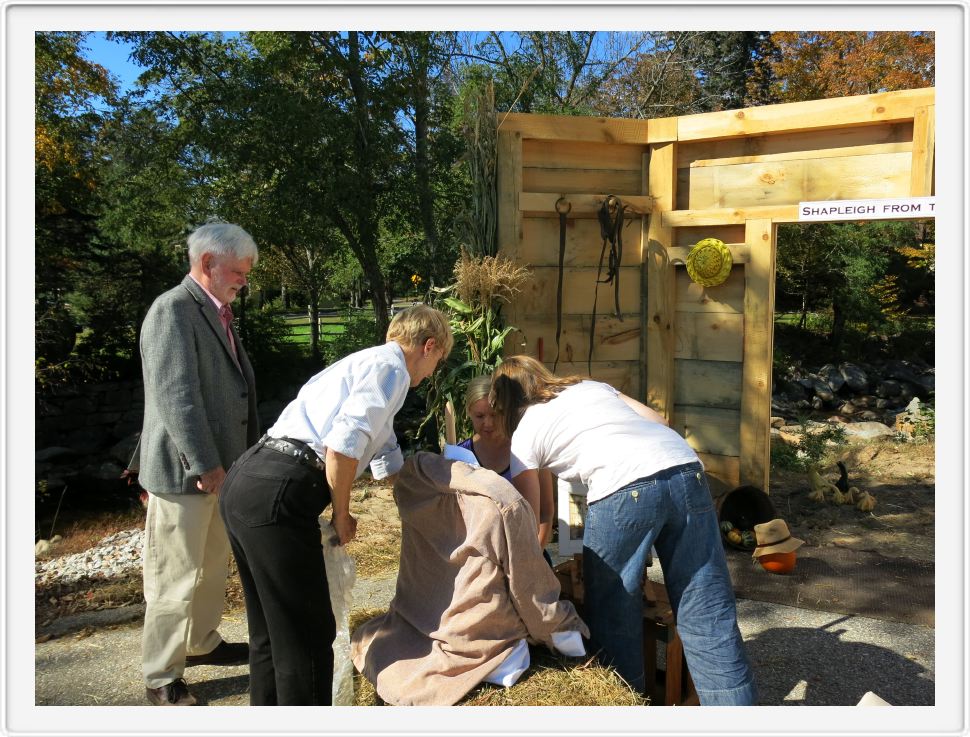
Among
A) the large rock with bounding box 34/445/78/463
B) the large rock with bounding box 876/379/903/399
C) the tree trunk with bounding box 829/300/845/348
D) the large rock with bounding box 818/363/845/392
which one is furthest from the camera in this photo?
the tree trunk with bounding box 829/300/845/348

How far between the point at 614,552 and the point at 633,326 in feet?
9.44

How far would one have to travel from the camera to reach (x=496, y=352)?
4.94m

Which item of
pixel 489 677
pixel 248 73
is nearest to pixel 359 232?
pixel 248 73

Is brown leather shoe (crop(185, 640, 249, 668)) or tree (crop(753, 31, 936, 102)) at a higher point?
tree (crop(753, 31, 936, 102))

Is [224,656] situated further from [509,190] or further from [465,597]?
[509,190]

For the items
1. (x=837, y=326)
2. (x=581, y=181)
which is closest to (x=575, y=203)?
(x=581, y=181)

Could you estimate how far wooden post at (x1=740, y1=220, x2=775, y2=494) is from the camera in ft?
16.1

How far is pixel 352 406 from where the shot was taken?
232 cm

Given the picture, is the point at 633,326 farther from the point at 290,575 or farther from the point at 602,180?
the point at 290,575

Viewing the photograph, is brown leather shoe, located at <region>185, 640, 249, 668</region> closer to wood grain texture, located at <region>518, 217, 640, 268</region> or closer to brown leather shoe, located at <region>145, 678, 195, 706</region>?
brown leather shoe, located at <region>145, 678, 195, 706</region>

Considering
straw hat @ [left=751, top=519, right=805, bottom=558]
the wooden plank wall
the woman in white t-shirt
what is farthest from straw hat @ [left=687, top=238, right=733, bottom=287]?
the woman in white t-shirt

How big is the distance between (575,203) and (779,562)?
2532 mm

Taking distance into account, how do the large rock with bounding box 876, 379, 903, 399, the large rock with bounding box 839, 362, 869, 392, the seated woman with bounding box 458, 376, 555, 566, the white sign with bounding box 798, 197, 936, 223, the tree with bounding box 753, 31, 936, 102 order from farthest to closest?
the large rock with bounding box 839, 362, 869, 392, the large rock with bounding box 876, 379, 903, 399, the tree with bounding box 753, 31, 936, 102, the white sign with bounding box 798, 197, 936, 223, the seated woman with bounding box 458, 376, 555, 566

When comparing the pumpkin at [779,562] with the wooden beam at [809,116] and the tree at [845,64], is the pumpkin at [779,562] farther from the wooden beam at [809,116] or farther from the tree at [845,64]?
the tree at [845,64]
